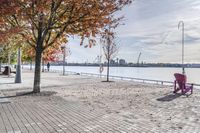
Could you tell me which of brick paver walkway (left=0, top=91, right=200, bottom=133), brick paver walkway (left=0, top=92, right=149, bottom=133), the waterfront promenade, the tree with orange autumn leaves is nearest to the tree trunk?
the tree with orange autumn leaves

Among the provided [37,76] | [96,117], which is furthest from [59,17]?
[96,117]

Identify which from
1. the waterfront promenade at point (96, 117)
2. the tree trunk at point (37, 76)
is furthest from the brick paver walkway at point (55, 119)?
the tree trunk at point (37, 76)

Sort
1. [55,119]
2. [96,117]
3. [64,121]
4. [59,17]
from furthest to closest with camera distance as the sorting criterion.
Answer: [59,17] → [96,117] → [55,119] → [64,121]

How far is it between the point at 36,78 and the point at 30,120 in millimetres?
8553

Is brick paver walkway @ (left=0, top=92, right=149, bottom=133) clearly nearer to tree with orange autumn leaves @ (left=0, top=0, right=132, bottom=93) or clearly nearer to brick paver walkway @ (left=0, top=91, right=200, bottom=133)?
brick paver walkway @ (left=0, top=91, right=200, bottom=133)

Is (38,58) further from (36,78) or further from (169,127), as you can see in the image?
(169,127)

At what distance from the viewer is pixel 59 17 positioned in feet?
61.0

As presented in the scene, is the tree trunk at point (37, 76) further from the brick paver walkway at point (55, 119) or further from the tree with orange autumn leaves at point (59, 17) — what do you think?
the brick paver walkway at point (55, 119)

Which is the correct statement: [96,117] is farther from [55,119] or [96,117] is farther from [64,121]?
[55,119]

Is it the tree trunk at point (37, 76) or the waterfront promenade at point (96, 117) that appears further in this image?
the tree trunk at point (37, 76)

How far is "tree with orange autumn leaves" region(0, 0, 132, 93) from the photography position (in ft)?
55.4

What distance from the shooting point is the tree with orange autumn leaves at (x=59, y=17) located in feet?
55.4

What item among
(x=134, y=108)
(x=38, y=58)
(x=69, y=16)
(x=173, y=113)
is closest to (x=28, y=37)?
(x=38, y=58)

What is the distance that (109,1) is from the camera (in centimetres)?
1777
